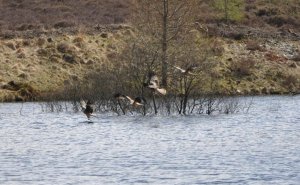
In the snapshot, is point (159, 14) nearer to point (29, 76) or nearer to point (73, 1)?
point (29, 76)

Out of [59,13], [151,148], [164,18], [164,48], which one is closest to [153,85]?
[151,148]

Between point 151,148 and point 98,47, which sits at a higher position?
point 98,47

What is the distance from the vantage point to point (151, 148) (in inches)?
1128

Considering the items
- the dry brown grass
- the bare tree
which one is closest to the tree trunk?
the bare tree

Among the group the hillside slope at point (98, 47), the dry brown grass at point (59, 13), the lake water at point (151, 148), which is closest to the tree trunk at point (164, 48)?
the hillside slope at point (98, 47)

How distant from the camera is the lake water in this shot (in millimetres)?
22344

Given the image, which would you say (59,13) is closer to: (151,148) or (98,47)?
(98,47)

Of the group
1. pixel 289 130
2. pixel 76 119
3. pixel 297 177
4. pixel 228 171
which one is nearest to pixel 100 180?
pixel 228 171

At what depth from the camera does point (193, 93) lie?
40719 mm

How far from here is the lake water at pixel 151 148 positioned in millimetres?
22344

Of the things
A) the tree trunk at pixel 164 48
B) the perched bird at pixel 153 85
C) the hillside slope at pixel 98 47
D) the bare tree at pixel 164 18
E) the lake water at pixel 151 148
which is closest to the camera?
the lake water at pixel 151 148

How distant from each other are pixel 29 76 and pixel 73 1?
29836mm

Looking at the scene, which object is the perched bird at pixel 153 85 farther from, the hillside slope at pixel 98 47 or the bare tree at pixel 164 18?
the bare tree at pixel 164 18

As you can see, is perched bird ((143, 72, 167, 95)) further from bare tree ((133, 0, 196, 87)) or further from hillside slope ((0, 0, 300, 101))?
bare tree ((133, 0, 196, 87))
